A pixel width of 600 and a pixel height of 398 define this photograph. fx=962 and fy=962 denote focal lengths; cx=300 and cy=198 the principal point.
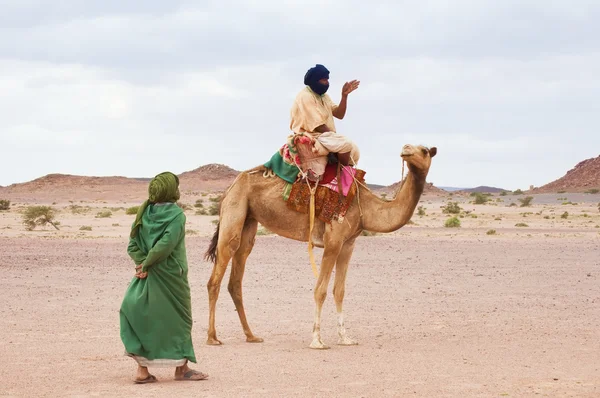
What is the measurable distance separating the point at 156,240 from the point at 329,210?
329cm

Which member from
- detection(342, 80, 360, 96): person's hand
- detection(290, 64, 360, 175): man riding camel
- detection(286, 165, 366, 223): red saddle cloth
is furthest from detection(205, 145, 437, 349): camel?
detection(342, 80, 360, 96): person's hand

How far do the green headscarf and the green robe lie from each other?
59 millimetres

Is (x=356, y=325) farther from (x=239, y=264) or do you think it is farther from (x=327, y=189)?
(x=327, y=189)

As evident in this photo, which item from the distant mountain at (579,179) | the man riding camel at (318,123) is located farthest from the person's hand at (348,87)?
the distant mountain at (579,179)

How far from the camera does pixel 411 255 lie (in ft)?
85.3

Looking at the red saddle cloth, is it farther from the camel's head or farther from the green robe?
the green robe

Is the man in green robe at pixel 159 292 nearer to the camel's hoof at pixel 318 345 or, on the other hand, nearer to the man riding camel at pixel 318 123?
the camel's hoof at pixel 318 345

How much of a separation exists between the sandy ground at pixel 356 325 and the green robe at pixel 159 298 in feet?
1.26

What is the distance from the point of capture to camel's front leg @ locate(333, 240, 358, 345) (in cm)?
1238

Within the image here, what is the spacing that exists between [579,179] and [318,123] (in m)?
138

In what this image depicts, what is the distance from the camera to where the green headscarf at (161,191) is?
9609 mm

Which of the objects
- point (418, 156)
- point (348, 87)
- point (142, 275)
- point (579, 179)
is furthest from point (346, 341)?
point (579, 179)

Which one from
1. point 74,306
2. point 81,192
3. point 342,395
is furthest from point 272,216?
point 81,192

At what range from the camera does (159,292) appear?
956 centimetres
